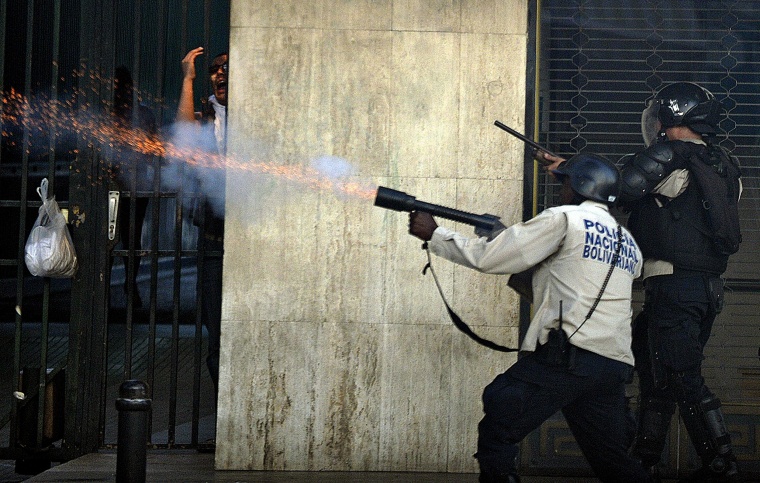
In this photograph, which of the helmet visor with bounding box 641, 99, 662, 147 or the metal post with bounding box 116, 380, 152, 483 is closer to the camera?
the metal post with bounding box 116, 380, 152, 483

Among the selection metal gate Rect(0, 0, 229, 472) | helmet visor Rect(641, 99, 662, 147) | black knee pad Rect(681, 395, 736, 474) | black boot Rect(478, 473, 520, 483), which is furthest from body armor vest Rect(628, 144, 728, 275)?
metal gate Rect(0, 0, 229, 472)

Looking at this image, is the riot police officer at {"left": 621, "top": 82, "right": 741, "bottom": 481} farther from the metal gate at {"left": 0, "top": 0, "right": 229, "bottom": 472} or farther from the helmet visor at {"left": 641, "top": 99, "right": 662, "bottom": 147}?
the metal gate at {"left": 0, "top": 0, "right": 229, "bottom": 472}

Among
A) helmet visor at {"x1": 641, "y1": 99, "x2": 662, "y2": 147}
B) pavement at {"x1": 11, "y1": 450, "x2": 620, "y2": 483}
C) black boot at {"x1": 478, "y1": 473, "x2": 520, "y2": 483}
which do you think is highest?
helmet visor at {"x1": 641, "y1": 99, "x2": 662, "y2": 147}

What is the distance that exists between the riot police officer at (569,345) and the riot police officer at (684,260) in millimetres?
937

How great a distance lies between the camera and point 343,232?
19.3ft

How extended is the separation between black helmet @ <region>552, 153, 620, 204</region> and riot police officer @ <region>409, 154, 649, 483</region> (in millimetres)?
→ 96

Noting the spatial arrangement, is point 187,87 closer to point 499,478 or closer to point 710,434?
point 499,478

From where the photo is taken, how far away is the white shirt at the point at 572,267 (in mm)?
4398

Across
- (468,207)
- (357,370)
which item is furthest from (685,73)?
(357,370)

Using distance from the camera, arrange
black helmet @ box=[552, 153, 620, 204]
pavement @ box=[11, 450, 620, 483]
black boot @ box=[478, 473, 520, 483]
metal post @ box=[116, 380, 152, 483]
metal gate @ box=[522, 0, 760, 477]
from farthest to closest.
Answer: metal gate @ box=[522, 0, 760, 477], pavement @ box=[11, 450, 620, 483], black helmet @ box=[552, 153, 620, 204], black boot @ box=[478, 473, 520, 483], metal post @ box=[116, 380, 152, 483]

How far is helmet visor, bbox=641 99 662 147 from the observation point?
572cm

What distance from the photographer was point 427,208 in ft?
15.9

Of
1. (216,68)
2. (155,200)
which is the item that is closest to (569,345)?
(155,200)

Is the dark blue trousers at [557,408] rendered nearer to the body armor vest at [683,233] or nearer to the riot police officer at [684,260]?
the riot police officer at [684,260]
